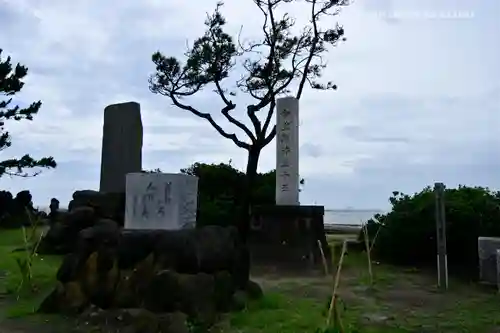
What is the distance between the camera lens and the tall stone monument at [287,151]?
1188 cm

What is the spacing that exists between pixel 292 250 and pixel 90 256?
608 cm

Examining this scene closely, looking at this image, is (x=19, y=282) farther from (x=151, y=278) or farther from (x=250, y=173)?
(x=250, y=173)

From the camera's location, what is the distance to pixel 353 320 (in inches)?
234

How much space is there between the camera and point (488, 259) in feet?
29.2

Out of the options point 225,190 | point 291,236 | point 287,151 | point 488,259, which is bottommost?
point 488,259

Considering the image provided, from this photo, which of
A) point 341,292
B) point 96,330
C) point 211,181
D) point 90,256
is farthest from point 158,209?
point 211,181

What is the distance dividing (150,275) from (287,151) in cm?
662

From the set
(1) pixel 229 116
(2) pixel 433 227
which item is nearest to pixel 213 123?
(1) pixel 229 116

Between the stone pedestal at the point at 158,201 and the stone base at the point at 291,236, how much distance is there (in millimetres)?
5352

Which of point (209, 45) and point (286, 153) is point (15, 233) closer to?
point (209, 45)

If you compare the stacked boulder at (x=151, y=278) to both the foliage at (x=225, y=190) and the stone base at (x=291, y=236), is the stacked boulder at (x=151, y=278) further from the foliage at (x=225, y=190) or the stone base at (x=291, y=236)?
the foliage at (x=225, y=190)

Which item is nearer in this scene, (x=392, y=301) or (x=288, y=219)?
(x=392, y=301)

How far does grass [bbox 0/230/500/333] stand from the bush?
0.91 metres

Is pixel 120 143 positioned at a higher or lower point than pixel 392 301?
higher
